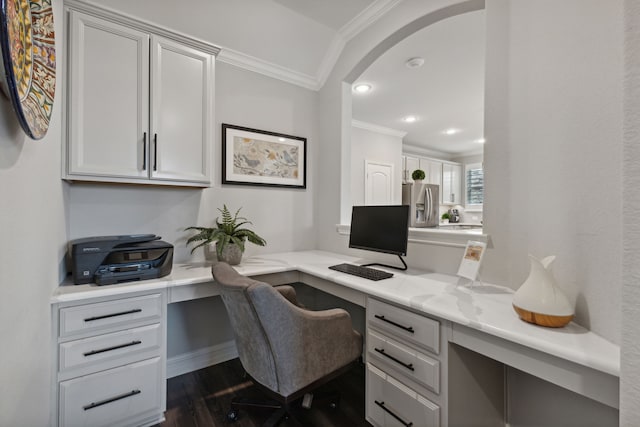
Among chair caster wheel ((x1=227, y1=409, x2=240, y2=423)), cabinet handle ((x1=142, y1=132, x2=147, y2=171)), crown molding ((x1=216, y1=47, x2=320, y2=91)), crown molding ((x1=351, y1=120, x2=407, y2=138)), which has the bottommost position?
chair caster wheel ((x1=227, y1=409, x2=240, y2=423))

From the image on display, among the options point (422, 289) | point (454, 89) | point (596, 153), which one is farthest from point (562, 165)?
point (454, 89)

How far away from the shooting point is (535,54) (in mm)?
1306

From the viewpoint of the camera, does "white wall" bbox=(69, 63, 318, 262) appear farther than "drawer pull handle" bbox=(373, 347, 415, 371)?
Yes

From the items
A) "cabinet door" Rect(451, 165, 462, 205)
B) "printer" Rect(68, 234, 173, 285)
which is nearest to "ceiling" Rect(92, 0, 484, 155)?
"printer" Rect(68, 234, 173, 285)

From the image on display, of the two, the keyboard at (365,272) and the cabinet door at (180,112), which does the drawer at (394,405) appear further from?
the cabinet door at (180,112)

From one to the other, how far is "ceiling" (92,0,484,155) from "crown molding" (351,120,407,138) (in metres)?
0.95

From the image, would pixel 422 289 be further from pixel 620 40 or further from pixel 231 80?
pixel 231 80

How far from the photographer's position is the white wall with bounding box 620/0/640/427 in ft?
1.98

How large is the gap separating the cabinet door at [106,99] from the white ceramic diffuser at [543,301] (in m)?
2.10

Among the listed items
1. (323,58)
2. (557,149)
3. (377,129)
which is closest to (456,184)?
(377,129)

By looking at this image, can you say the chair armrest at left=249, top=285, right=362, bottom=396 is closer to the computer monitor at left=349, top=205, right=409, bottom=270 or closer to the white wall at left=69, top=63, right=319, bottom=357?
the computer monitor at left=349, top=205, right=409, bottom=270

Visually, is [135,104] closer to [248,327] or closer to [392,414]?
[248,327]

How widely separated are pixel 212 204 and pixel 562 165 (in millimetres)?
2254

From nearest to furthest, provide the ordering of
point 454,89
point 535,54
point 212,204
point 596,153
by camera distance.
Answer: point 596,153
point 535,54
point 212,204
point 454,89
